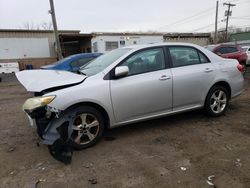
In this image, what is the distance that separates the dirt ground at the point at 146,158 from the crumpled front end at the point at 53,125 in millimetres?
188

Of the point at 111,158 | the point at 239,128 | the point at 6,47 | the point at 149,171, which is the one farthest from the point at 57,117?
the point at 6,47

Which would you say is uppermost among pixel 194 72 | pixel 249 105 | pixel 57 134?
pixel 194 72

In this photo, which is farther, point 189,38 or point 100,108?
point 189,38

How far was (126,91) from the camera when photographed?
3691 mm

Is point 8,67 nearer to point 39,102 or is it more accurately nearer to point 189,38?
point 39,102

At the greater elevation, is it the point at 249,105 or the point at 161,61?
the point at 161,61

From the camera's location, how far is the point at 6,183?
9.12 ft

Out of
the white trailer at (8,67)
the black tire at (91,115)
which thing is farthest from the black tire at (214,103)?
the white trailer at (8,67)

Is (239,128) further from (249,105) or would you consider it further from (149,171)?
(149,171)

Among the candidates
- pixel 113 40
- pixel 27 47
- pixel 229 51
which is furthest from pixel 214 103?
pixel 27 47

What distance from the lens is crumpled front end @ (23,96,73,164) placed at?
3.13m

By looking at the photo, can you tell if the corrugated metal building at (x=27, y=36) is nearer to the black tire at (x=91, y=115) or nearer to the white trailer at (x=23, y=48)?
the white trailer at (x=23, y=48)

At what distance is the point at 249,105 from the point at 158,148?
11.3 ft

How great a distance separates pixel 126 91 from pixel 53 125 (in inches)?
48.9
